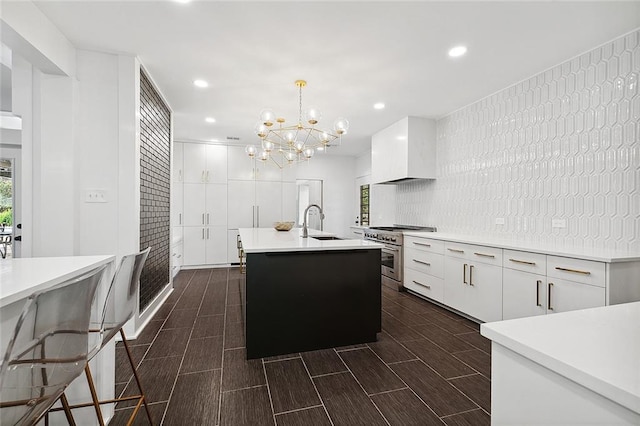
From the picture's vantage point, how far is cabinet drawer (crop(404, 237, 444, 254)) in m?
3.63

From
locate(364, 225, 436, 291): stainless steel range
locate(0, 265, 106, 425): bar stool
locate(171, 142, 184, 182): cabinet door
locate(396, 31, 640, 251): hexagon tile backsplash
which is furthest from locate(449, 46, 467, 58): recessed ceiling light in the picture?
locate(171, 142, 184, 182): cabinet door

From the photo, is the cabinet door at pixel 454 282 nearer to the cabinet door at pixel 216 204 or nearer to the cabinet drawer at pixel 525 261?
the cabinet drawer at pixel 525 261

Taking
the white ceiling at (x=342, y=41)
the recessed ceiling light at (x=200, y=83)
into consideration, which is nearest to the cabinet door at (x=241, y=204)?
the white ceiling at (x=342, y=41)

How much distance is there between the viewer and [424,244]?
12.8ft

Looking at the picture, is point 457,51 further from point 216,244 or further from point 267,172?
point 216,244

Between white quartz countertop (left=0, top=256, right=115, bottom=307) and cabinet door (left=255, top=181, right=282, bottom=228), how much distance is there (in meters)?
4.78

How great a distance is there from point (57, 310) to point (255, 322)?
1617 mm

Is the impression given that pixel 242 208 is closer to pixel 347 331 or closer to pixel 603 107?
pixel 347 331

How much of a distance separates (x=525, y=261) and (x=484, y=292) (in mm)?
581

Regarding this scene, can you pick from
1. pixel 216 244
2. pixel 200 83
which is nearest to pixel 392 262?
Answer: pixel 200 83

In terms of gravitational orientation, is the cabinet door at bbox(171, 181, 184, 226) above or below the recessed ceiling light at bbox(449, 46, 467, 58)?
below

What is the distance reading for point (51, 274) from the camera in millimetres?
1252

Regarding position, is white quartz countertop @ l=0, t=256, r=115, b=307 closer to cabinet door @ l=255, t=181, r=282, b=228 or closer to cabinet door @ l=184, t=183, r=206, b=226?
cabinet door @ l=184, t=183, r=206, b=226

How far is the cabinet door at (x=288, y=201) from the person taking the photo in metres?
6.60
